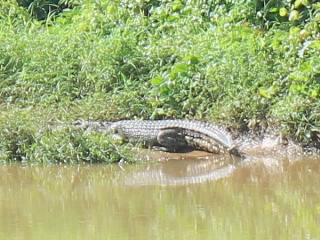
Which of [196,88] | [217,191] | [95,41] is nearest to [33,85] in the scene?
[95,41]

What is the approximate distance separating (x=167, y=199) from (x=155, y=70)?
10.8 feet

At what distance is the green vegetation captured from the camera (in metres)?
6.72

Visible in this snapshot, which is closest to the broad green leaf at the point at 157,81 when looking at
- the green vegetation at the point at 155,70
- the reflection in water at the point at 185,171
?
the green vegetation at the point at 155,70

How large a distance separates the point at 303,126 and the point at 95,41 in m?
2.94

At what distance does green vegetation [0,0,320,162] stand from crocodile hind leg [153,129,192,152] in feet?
1.28

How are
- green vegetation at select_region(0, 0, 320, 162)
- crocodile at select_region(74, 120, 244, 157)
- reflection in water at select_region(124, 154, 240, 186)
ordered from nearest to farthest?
reflection in water at select_region(124, 154, 240, 186) < green vegetation at select_region(0, 0, 320, 162) < crocodile at select_region(74, 120, 244, 157)

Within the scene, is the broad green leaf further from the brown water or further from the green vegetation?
the brown water

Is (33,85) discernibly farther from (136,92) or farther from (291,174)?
(291,174)

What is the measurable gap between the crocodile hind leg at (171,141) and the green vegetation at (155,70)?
1.28 ft

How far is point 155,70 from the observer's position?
8.10m

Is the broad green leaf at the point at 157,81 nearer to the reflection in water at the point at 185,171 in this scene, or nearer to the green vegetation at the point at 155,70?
the green vegetation at the point at 155,70

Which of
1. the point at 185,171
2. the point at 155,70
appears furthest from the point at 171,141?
the point at 155,70

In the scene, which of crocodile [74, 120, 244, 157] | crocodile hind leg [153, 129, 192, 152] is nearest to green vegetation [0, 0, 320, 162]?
crocodile [74, 120, 244, 157]

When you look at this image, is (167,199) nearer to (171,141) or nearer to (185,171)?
(185,171)
